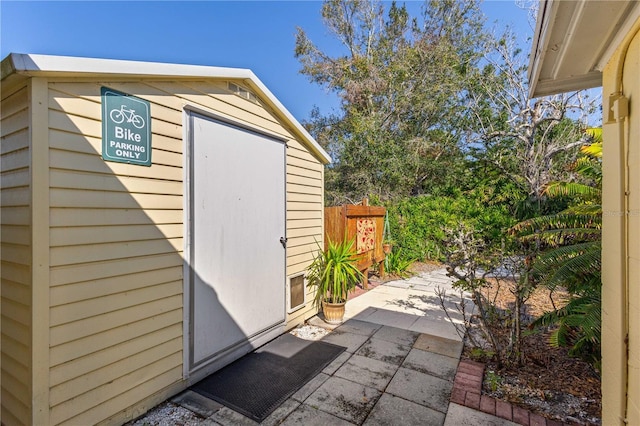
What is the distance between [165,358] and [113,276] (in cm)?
82

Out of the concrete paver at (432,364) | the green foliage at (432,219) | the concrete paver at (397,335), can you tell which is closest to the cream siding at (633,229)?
the concrete paver at (432,364)

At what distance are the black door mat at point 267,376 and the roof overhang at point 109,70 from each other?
8.32 ft

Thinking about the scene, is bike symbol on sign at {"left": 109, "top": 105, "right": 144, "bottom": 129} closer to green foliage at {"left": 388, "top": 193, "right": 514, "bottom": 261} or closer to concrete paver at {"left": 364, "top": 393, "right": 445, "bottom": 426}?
concrete paver at {"left": 364, "top": 393, "right": 445, "bottom": 426}

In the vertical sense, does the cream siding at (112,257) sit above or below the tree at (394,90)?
below

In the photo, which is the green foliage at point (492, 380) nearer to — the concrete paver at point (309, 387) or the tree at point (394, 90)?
the concrete paver at point (309, 387)

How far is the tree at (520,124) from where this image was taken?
943cm

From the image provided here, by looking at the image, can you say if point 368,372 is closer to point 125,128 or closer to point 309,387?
point 309,387

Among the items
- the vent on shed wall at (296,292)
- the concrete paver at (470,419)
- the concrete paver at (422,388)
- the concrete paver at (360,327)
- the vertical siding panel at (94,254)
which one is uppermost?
the vertical siding panel at (94,254)

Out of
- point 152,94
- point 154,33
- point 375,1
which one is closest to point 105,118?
point 152,94

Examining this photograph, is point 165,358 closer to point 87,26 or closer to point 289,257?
point 289,257

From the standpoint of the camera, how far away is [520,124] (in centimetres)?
1037

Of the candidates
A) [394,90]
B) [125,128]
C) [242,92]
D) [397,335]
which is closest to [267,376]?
[397,335]

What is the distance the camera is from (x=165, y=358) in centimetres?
240

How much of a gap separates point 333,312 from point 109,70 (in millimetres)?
3497
